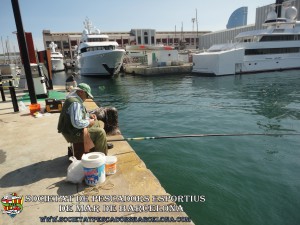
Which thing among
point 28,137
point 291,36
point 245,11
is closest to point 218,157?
point 28,137

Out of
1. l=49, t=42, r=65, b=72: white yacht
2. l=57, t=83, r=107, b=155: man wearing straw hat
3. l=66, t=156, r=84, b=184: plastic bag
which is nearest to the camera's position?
l=66, t=156, r=84, b=184: plastic bag

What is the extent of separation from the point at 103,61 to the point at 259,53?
22784 millimetres

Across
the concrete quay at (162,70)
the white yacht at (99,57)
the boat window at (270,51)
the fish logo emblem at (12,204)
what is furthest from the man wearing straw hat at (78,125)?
the boat window at (270,51)

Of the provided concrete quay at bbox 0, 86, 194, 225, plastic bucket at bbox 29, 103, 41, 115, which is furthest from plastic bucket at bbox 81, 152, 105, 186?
plastic bucket at bbox 29, 103, 41, 115

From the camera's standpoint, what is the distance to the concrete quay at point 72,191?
290cm

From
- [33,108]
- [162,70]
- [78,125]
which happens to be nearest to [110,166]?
[78,125]

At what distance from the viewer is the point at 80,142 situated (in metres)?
3.99

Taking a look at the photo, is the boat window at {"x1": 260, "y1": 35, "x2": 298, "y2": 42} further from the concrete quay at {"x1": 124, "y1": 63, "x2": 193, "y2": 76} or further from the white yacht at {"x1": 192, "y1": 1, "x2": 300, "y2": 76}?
the concrete quay at {"x1": 124, "y1": 63, "x2": 193, "y2": 76}

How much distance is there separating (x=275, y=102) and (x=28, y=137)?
565 inches

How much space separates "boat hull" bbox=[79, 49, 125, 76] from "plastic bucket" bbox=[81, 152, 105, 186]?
28.6 m

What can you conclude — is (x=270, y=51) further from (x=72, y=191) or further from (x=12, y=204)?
(x=12, y=204)

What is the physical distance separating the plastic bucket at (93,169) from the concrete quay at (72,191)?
A: 11 centimetres

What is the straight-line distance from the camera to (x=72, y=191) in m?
3.40

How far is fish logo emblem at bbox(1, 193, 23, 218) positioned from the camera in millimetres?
3008
